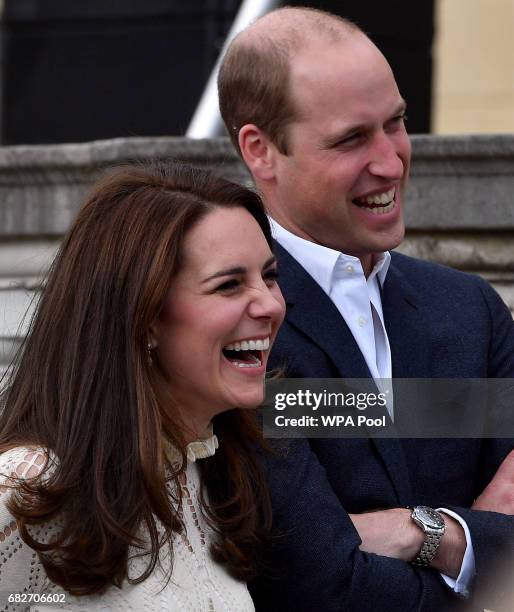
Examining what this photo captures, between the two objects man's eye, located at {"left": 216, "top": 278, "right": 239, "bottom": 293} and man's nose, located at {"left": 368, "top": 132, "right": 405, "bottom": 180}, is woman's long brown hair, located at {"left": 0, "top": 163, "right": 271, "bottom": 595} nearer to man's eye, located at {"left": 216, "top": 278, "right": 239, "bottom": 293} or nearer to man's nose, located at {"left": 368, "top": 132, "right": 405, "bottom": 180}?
man's eye, located at {"left": 216, "top": 278, "right": 239, "bottom": 293}

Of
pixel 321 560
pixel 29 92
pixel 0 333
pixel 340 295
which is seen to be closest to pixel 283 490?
pixel 321 560

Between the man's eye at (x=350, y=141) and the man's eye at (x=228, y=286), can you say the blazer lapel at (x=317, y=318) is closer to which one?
the man's eye at (x=350, y=141)

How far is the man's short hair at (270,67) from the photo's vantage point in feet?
11.2

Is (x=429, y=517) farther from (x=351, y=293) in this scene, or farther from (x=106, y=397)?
(x=106, y=397)

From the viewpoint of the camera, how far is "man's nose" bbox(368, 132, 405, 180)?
334 cm

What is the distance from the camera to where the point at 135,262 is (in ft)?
9.11

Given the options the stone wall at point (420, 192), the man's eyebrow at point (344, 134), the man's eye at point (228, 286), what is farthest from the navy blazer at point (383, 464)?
the stone wall at point (420, 192)

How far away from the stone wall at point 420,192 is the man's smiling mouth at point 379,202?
0.79m

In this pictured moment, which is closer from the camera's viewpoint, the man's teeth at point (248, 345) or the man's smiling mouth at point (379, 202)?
the man's teeth at point (248, 345)

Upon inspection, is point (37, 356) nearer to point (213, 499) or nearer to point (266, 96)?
point (213, 499)

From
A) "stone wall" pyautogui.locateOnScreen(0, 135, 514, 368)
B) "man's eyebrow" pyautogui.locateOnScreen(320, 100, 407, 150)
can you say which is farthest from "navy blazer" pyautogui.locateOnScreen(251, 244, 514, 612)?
"stone wall" pyautogui.locateOnScreen(0, 135, 514, 368)

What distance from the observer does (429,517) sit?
10.3ft

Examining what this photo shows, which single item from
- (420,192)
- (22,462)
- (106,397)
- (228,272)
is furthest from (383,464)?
(420,192)

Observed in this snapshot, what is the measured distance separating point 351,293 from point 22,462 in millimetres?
1004
